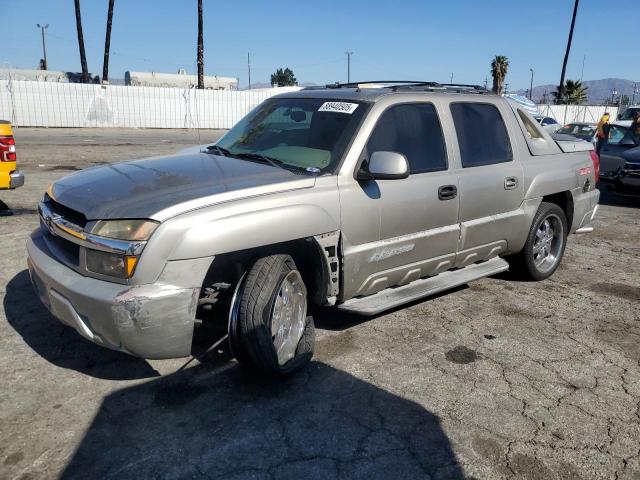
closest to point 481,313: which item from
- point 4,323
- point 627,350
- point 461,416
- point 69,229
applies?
point 627,350

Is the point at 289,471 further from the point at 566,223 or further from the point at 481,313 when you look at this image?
the point at 566,223

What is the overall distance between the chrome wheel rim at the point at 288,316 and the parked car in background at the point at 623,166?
8655 mm

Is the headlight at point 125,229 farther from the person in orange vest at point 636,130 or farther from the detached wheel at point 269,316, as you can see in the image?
the person in orange vest at point 636,130

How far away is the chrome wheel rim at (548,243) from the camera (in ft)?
17.9

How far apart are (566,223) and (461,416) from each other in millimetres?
3328

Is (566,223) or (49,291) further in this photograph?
(566,223)

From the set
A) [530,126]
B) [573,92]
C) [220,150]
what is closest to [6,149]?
[220,150]

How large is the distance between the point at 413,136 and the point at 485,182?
834 mm

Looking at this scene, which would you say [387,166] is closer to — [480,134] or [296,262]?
[296,262]

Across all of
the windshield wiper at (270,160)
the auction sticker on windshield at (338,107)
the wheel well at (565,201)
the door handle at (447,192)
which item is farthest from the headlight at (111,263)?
the wheel well at (565,201)

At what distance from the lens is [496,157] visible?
15.4 ft

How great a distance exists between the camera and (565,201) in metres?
5.67

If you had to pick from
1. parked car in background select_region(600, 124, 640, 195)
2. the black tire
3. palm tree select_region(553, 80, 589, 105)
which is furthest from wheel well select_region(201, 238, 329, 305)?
palm tree select_region(553, 80, 589, 105)

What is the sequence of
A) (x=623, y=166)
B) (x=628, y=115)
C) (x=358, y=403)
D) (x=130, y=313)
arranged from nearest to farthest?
(x=130, y=313) → (x=358, y=403) → (x=623, y=166) → (x=628, y=115)
